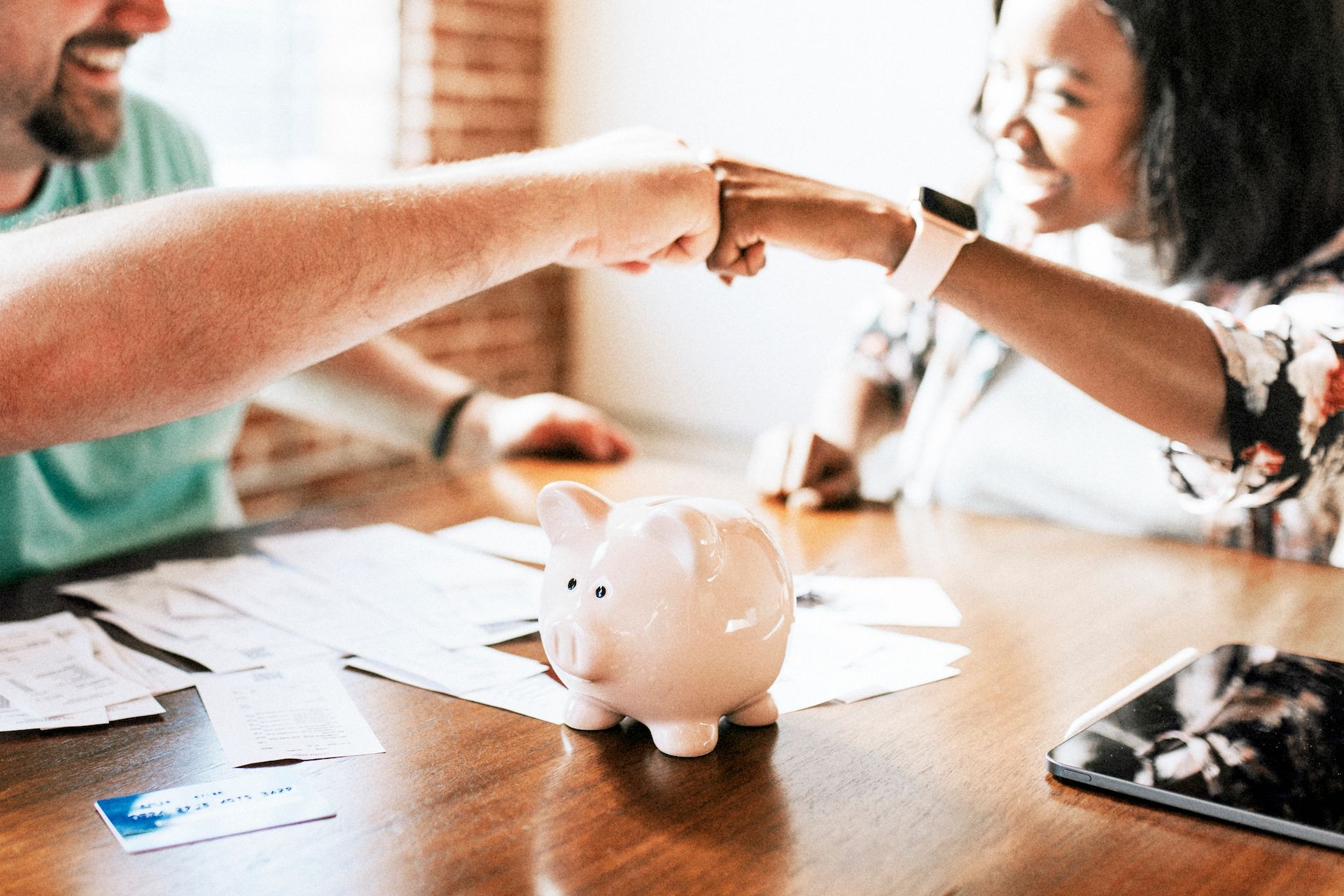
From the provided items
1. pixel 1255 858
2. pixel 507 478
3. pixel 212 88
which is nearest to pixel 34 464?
pixel 507 478

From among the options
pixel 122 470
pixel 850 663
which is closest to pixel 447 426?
pixel 122 470

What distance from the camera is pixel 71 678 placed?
90 cm

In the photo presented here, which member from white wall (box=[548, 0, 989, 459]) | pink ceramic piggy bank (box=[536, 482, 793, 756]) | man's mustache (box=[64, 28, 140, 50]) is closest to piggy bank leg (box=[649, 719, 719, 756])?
pink ceramic piggy bank (box=[536, 482, 793, 756])

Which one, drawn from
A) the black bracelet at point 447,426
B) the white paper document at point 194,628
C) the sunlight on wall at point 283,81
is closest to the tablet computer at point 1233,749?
the white paper document at point 194,628

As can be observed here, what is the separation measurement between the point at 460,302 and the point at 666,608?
8.24 ft

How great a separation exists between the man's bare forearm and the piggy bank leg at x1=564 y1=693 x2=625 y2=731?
14.0 inches

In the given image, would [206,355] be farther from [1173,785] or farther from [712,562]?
[1173,785]

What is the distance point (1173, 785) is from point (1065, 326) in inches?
20.7

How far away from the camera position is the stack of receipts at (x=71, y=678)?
836 mm

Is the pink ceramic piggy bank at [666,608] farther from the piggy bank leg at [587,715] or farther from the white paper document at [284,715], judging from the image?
the white paper document at [284,715]

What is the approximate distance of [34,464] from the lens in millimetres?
1385

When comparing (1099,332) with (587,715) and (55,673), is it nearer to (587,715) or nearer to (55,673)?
(587,715)

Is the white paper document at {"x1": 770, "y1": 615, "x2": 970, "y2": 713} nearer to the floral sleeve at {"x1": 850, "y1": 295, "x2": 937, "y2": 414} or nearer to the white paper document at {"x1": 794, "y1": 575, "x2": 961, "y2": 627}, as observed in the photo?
the white paper document at {"x1": 794, "y1": 575, "x2": 961, "y2": 627}

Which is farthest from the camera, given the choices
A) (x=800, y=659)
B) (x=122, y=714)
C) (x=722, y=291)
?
(x=722, y=291)
